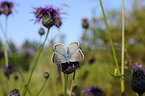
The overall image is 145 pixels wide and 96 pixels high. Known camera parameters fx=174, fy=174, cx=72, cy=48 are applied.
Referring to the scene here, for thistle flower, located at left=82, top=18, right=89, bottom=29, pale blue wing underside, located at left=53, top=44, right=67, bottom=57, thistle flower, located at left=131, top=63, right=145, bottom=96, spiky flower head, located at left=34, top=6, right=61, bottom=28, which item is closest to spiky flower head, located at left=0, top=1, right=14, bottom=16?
spiky flower head, located at left=34, top=6, right=61, bottom=28

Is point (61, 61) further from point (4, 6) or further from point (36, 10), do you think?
point (4, 6)

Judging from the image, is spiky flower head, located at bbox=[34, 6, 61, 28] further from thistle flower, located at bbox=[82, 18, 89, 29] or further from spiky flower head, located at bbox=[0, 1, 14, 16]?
thistle flower, located at bbox=[82, 18, 89, 29]

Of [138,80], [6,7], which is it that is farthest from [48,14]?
[6,7]

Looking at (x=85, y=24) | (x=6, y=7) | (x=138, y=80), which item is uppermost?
(x=6, y=7)

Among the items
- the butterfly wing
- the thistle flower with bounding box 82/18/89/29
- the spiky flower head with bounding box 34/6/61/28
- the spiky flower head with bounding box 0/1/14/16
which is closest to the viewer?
the butterfly wing

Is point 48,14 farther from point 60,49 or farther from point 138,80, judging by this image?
point 138,80
